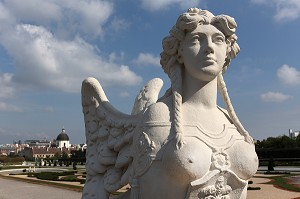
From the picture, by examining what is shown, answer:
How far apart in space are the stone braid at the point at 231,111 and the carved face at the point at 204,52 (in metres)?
0.33

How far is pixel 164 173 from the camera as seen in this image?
12.3 ft

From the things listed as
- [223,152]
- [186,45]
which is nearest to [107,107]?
[186,45]

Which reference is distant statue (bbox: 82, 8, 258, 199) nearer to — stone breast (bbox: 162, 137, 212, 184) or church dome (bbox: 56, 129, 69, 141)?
stone breast (bbox: 162, 137, 212, 184)

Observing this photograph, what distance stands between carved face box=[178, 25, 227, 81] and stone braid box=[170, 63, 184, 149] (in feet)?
0.52

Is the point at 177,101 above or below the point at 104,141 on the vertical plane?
above

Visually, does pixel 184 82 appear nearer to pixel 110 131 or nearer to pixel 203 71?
pixel 203 71

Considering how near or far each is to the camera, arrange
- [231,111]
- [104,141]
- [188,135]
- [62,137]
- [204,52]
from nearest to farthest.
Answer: [188,135] → [204,52] → [231,111] → [104,141] → [62,137]

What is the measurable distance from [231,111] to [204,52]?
90cm

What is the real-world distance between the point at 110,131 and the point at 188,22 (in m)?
1.74

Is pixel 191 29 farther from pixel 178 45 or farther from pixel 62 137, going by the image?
pixel 62 137

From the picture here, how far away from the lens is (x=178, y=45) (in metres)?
4.27

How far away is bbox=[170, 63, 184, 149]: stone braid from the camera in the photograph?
12.3 ft

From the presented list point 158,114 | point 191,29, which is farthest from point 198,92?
point 191,29

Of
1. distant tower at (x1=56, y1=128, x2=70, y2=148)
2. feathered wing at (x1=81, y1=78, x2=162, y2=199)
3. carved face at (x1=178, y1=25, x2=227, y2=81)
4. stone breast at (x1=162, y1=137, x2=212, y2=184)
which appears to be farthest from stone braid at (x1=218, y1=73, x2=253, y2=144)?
distant tower at (x1=56, y1=128, x2=70, y2=148)
